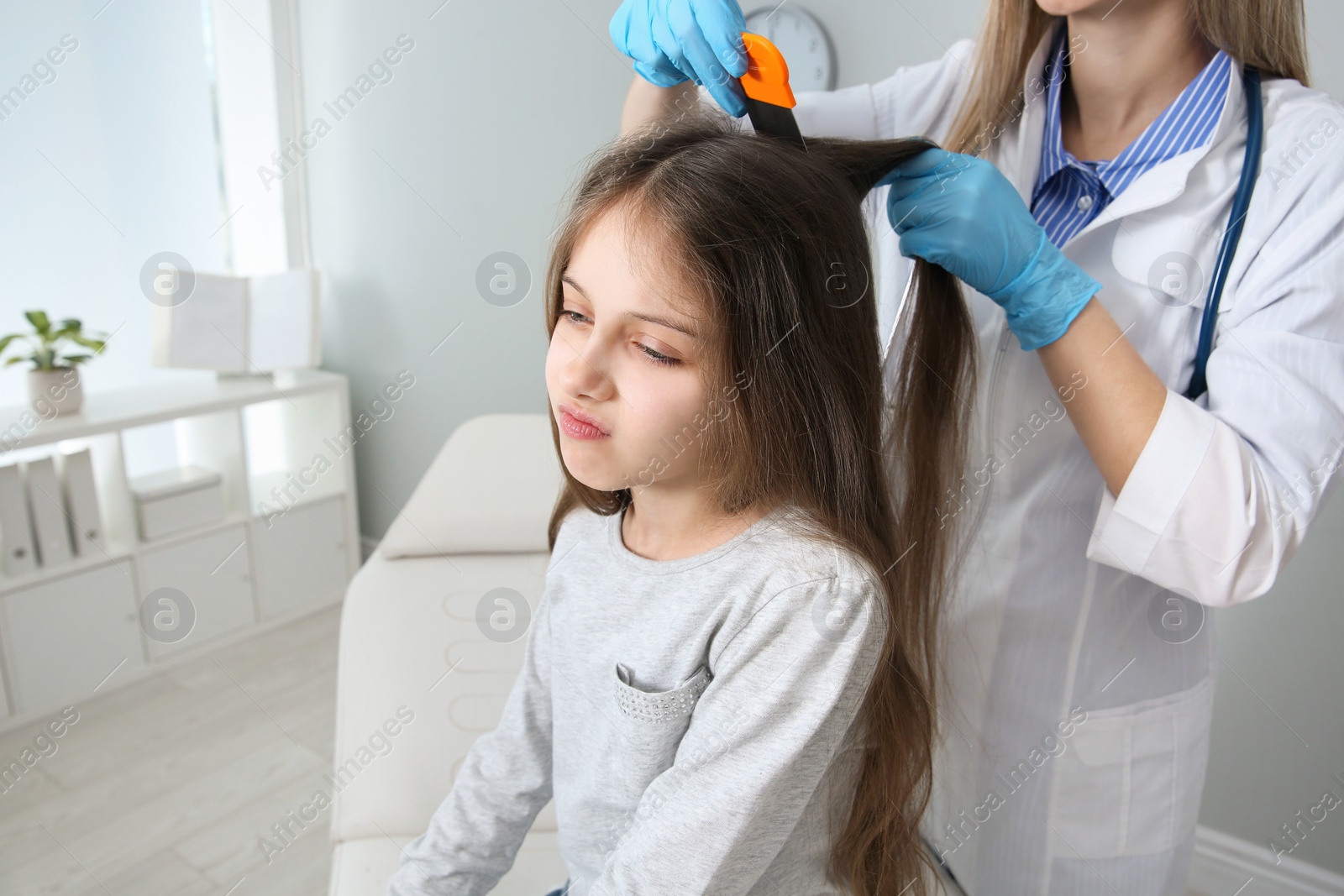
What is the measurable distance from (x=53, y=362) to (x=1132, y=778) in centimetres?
242

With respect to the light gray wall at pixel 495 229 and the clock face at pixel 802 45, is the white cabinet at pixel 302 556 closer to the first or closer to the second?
the light gray wall at pixel 495 229

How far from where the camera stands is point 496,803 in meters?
0.88

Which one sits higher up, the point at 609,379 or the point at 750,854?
the point at 609,379

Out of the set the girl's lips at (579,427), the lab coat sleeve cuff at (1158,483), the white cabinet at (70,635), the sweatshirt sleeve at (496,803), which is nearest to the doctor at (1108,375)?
the lab coat sleeve cuff at (1158,483)

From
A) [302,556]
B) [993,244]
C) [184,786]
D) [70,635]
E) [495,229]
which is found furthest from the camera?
[302,556]

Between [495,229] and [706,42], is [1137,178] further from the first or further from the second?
[495,229]

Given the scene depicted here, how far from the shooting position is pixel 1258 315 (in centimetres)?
73

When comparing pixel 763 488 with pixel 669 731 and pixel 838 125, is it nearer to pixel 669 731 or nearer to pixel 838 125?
pixel 669 731

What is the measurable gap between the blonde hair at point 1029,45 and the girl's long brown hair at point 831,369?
233 mm

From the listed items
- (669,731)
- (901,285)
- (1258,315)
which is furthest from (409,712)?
(1258,315)

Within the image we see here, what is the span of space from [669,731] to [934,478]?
353 mm

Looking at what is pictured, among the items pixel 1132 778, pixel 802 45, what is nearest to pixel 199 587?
pixel 802 45

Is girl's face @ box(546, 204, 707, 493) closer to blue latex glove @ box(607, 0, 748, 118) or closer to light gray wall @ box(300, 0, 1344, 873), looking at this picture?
blue latex glove @ box(607, 0, 748, 118)

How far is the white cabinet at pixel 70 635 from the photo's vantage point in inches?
80.6
